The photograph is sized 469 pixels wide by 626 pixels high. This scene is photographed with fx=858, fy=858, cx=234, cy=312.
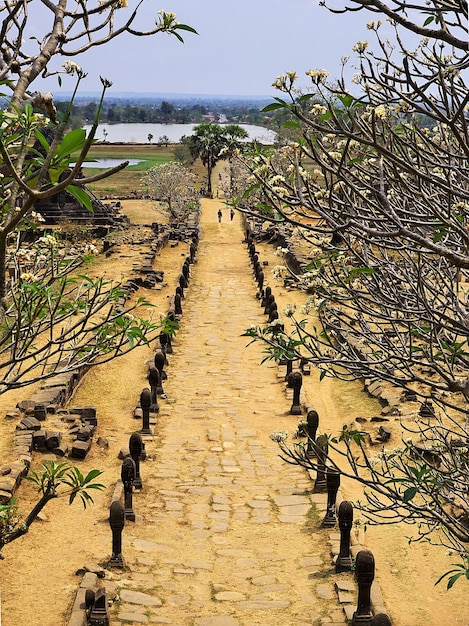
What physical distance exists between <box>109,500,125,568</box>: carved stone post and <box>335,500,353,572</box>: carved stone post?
210 centimetres

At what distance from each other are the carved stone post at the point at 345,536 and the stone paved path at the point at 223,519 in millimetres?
169

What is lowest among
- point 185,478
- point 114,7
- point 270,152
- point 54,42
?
point 185,478

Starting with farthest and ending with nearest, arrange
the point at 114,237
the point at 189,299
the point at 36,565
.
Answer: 1. the point at 114,237
2. the point at 189,299
3. the point at 36,565

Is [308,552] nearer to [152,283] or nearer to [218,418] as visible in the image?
[218,418]

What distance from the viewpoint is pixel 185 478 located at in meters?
11.0

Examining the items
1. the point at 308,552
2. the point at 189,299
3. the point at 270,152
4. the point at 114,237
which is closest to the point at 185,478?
the point at 308,552

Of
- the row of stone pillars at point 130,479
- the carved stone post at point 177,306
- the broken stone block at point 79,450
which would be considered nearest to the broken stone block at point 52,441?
the broken stone block at point 79,450

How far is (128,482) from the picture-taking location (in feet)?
30.9

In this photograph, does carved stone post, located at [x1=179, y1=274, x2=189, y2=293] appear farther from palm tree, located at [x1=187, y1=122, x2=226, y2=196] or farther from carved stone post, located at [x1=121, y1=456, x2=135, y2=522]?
palm tree, located at [x1=187, y1=122, x2=226, y2=196]

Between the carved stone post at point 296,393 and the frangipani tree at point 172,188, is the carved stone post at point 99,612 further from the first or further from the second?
the frangipani tree at point 172,188

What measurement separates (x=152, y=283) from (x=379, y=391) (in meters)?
11.6

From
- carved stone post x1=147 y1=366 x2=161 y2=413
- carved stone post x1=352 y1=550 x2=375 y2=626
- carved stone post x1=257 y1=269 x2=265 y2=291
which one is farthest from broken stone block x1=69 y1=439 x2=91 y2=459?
carved stone post x1=257 y1=269 x2=265 y2=291

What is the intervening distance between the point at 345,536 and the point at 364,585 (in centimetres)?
109

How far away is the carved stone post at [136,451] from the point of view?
10.2 metres
